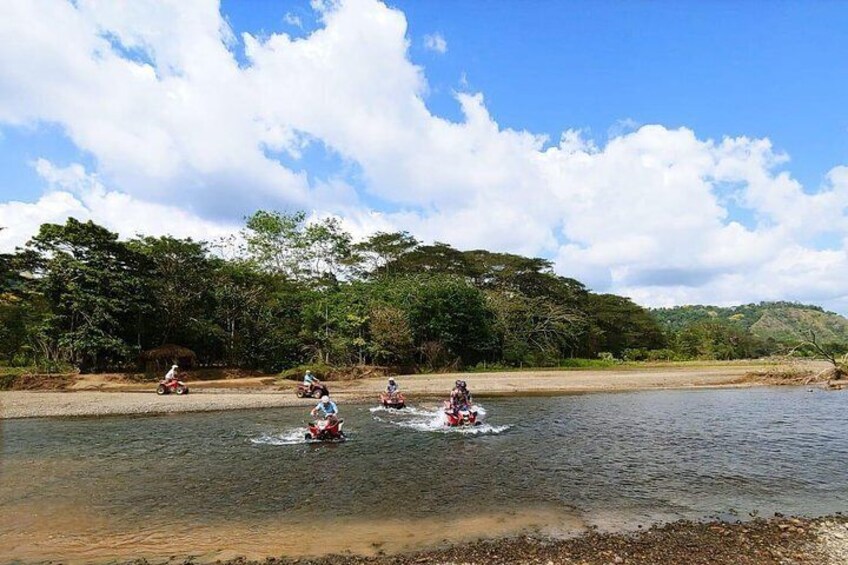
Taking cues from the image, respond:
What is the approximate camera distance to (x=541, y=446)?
1922cm

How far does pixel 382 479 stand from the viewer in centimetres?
1493

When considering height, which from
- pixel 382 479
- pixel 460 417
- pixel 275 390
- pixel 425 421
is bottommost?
pixel 382 479

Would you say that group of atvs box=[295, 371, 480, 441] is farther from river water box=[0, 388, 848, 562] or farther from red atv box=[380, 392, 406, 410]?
river water box=[0, 388, 848, 562]

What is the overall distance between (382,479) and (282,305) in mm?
39596

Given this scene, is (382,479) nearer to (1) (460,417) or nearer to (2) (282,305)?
(1) (460,417)

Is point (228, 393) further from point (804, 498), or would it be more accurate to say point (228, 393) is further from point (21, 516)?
point (804, 498)

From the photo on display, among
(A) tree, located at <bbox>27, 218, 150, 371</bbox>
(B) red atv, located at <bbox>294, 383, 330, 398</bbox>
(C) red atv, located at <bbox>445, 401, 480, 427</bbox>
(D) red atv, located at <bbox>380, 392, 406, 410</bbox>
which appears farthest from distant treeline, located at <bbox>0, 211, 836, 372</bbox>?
(C) red atv, located at <bbox>445, 401, 480, 427</bbox>

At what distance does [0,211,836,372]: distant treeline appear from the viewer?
39.1 metres

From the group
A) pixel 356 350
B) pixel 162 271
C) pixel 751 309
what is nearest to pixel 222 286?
pixel 162 271

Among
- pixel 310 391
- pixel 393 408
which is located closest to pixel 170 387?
pixel 310 391

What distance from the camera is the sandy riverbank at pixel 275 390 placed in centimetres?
2902

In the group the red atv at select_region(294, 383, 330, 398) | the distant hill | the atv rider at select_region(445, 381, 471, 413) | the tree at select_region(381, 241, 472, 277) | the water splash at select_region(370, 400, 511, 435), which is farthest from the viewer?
the distant hill

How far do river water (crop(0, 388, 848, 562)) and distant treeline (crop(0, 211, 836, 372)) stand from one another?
16.7 m

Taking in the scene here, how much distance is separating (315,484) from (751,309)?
733 feet
